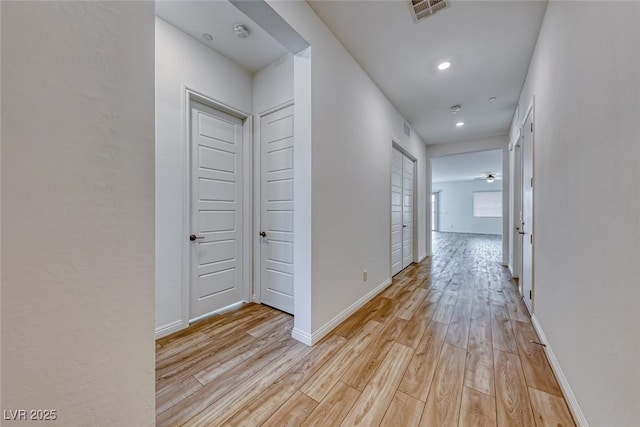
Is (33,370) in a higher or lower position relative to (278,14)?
lower

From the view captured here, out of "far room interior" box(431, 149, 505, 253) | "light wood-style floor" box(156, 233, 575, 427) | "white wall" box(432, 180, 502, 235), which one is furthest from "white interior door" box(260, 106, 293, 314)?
"white wall" box(432, 180, 502, 235)

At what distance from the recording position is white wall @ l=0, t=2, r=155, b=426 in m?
0.72

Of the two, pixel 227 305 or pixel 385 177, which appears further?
pixel 385 177

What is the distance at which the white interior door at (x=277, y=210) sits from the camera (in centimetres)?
258

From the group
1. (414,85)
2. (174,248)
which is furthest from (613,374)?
(414,85)

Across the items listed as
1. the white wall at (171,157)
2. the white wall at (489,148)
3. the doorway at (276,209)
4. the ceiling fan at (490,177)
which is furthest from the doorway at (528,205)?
the ceiling fan at (490,177)

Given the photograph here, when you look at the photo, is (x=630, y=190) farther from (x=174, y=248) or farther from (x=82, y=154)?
(x=174, y=248)

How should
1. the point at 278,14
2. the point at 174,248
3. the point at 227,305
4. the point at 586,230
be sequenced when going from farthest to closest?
the point at 227,305
the point at 174,248
the point at 278,14
the point at 586,230

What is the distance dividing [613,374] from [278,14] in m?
2.67

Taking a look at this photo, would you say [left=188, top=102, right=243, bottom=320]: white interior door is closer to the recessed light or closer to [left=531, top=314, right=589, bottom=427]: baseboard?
the recessed light

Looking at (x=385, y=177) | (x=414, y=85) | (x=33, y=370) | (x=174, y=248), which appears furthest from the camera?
(x=385, y=177)

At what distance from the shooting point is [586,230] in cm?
123

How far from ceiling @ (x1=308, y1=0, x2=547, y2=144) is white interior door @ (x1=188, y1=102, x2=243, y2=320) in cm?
149

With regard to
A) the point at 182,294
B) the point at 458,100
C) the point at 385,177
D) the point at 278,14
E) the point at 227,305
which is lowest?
the point at 227,305
